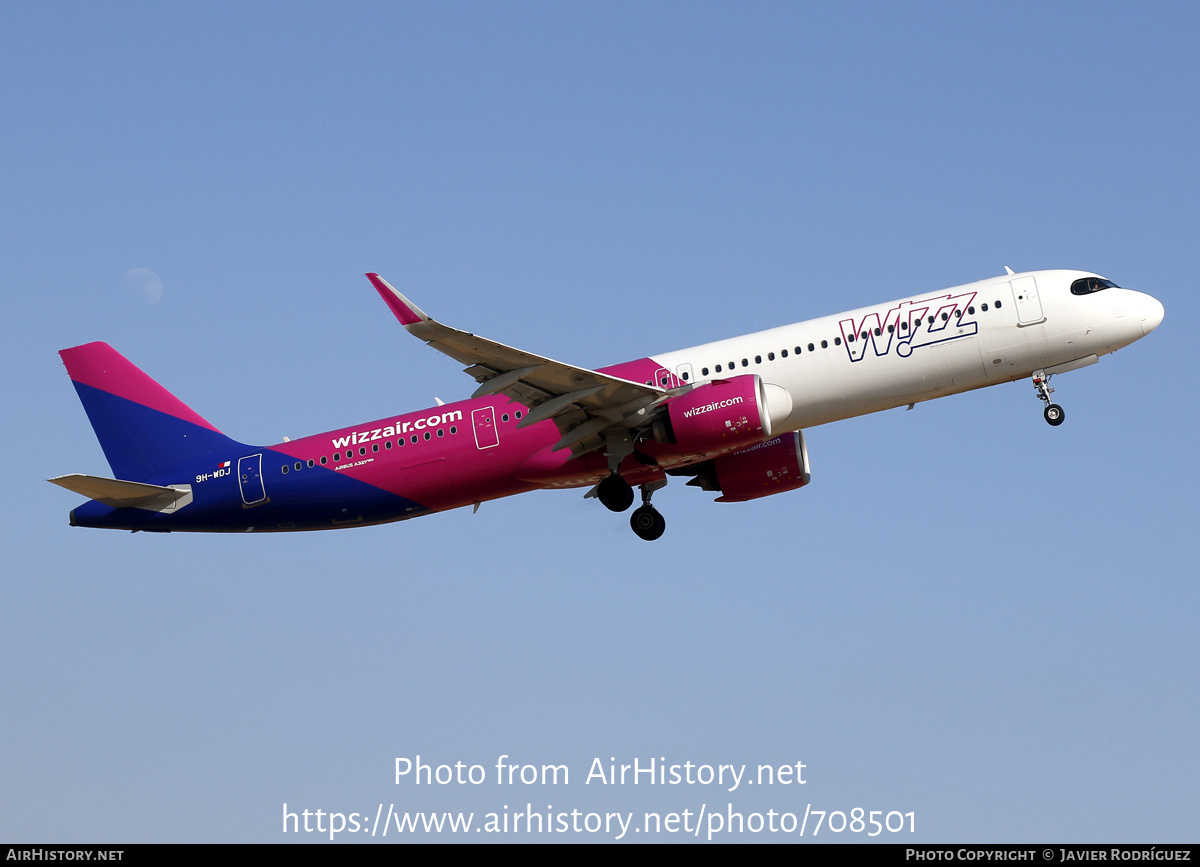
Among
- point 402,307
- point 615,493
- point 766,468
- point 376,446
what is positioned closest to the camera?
point 402,307

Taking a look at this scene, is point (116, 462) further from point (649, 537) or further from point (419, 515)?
→ point (649, 537)

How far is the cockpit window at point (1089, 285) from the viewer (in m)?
33.2

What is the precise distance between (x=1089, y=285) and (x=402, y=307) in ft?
59.4

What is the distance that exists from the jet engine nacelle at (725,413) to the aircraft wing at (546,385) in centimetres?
78

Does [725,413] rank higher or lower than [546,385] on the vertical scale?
lower

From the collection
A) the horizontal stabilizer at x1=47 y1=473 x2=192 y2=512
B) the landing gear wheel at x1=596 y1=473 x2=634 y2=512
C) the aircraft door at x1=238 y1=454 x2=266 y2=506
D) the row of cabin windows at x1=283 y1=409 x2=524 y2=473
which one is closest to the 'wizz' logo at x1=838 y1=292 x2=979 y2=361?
the landing gear wheel at x1=596 y1=473 x2=634 y2=512

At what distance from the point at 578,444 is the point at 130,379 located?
15296 mm

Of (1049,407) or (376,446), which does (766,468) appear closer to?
(1049,407)

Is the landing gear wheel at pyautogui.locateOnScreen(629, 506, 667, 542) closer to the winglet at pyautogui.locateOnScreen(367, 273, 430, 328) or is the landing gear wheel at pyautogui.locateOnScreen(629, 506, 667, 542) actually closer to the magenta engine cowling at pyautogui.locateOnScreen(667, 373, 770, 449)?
the magenta engine cowling at pyautogui.locateOnScreen(667, 373, 770, 449)

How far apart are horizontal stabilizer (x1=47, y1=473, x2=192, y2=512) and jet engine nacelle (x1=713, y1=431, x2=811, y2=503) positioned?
15.9 meters

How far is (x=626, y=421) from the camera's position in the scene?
33781 mm

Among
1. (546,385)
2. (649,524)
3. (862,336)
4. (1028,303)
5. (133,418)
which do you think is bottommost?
(649,524)

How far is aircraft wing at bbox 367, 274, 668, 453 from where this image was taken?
1151 inches

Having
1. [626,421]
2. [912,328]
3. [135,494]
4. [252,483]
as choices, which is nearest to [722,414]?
[626,421]
